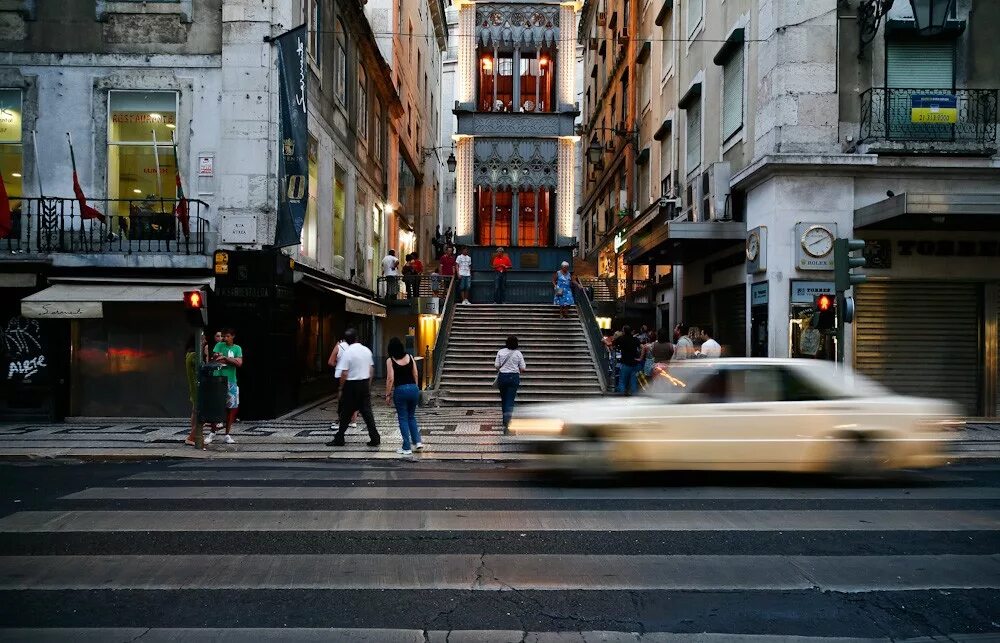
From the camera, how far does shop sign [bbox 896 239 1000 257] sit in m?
15.6

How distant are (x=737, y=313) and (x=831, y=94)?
5477mm

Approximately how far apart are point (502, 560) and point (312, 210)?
573 inches

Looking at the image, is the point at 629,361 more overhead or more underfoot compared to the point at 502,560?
more overhead

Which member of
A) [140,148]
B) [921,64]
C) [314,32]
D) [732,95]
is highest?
[314,32]

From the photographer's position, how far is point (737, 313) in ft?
59.9

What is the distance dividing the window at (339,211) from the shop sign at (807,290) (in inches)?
484

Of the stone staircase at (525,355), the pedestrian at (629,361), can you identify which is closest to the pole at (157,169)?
the stone staircase at (525,355)

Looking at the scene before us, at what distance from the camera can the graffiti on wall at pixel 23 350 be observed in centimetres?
1523

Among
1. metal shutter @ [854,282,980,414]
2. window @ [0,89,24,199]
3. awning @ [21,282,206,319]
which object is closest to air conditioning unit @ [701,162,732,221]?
metal shutter @ [854,282,980,414]

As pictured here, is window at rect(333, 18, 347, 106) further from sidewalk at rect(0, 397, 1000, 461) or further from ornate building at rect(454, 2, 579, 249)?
sidewalk at rect(0, 397, 1000, 461)

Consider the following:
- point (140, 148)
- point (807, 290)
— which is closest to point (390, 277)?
point (140, 148)

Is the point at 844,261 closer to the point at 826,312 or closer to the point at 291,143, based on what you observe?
the point at 826,312

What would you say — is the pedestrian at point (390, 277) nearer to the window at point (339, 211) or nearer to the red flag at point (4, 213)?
the window at point (339, 211)

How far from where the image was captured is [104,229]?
608 inches
